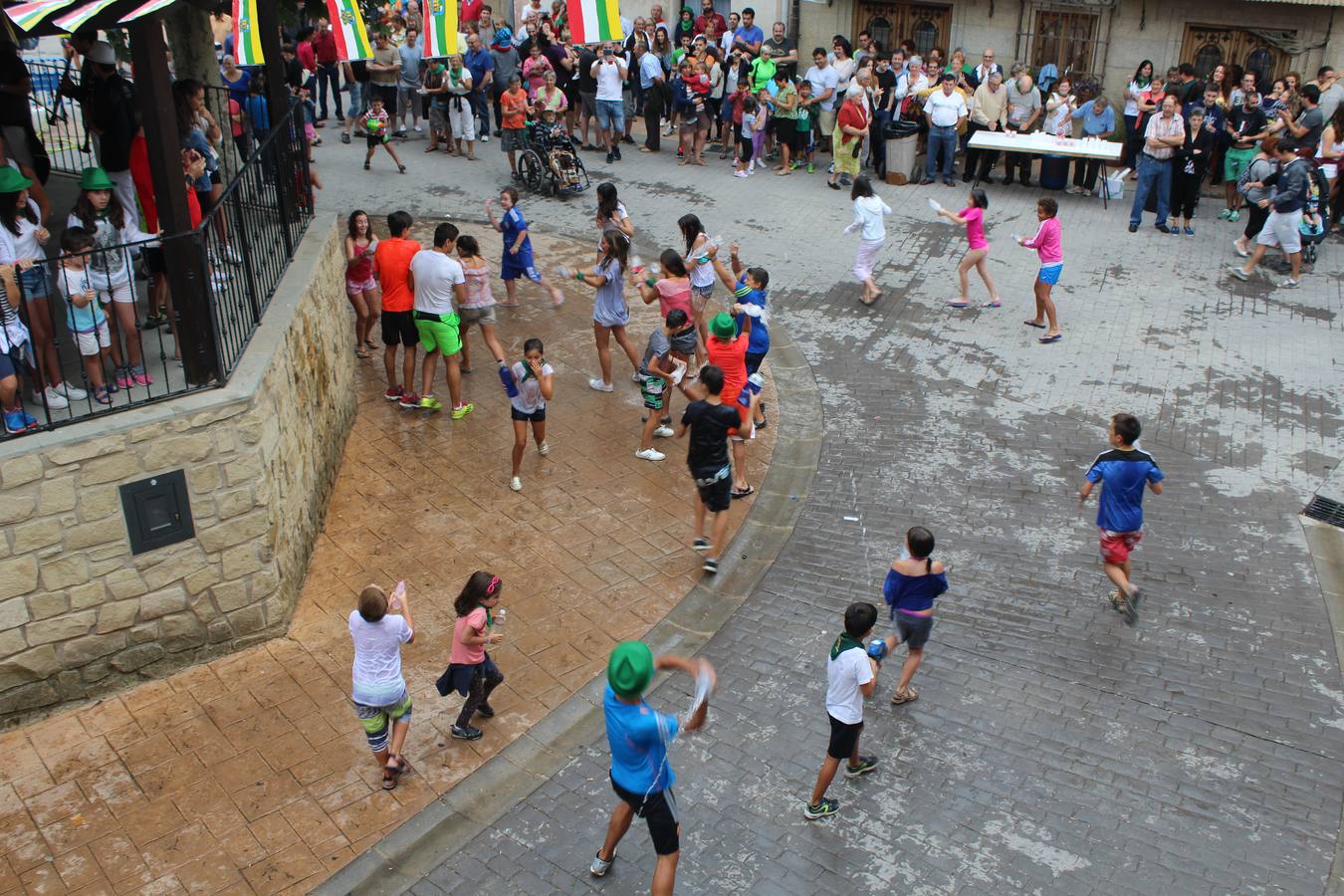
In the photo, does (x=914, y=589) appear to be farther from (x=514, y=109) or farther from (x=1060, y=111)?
(x=1060, y=111)

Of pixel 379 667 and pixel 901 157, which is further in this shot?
pixel 901 157

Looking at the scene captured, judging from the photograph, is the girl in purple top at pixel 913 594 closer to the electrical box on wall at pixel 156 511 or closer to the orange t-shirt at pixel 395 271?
the electrical box on wall at pixel 156 511

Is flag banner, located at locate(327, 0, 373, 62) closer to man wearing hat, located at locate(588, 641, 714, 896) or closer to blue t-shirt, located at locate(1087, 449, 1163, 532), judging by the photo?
blue t-shirt, located at locate(1087, 449, 1163, 532)

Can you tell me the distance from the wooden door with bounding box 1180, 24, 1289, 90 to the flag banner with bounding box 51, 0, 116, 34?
16.9m

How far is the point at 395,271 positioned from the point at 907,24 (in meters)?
13.8

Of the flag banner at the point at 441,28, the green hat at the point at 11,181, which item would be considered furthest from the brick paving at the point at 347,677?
the flag banner at the point at 441,28

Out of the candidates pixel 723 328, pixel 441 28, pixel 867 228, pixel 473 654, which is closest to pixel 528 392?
pixel 723 328

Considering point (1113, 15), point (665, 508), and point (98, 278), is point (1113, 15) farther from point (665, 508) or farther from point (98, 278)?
point (98, 278)

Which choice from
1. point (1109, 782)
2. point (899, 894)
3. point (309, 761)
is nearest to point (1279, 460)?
point (1109, 782)

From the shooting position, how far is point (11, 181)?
7613mm

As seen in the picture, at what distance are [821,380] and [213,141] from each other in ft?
20.4

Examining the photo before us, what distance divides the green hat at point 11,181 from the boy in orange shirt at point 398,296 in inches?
130

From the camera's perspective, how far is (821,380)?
472 inches

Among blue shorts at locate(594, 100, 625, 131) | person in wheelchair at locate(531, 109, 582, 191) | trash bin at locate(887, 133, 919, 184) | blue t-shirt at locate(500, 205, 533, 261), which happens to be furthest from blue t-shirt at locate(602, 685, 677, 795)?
blue shorts at locate(594, 100, 625, 131)
